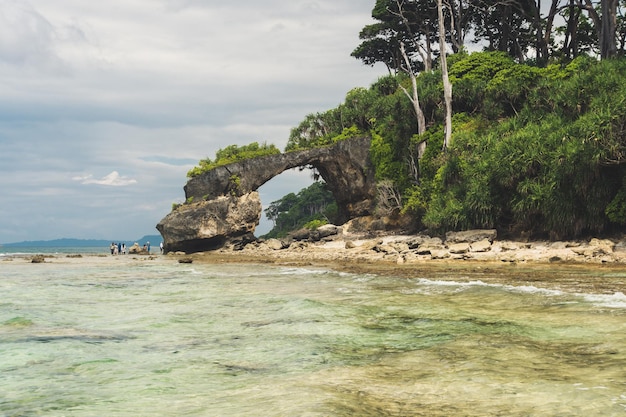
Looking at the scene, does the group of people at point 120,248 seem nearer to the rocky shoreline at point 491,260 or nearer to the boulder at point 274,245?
the boulder at point 274,245

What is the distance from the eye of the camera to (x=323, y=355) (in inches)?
234

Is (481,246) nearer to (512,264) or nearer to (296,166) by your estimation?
(512,264)

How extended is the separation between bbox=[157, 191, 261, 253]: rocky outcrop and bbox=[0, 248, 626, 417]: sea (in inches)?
907

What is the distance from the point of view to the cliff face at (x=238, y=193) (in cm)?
3434

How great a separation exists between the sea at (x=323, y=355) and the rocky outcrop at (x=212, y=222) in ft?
75.6

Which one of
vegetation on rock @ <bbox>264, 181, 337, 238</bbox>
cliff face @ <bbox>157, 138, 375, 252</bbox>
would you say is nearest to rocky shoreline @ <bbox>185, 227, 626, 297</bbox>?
cliff face @ <bbox>157, 138, 375, 252</bbox>

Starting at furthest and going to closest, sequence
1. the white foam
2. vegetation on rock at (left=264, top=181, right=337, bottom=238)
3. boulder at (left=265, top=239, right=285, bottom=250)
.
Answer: vegetation on rock at (left=264, top=181, right=337, bottom=238)
boulder at (left=265, top=239, right=285, bottom=250)
the white foam

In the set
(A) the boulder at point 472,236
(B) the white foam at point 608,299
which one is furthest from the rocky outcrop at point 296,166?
(B) the white foam at point 608,299

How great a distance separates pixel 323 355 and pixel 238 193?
29610mm

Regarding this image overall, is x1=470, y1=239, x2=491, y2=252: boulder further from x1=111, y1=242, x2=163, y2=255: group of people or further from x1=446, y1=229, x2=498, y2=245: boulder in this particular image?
x1=111, y1=242, x2=163, y2=255: group of people

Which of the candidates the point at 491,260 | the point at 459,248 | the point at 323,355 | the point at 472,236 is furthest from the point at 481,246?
the point at 323,355

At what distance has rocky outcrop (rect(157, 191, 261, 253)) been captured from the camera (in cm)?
3422

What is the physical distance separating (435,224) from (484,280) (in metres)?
11.2

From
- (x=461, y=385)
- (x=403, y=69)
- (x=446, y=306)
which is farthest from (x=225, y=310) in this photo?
(x=403, y=69)
